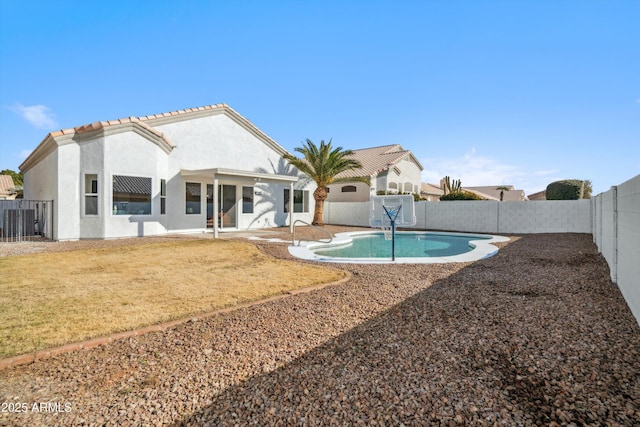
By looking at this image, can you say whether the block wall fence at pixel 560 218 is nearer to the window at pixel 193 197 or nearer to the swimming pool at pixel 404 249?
the swimming pool at pixel 404 249

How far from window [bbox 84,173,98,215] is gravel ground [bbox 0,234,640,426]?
45.0ft

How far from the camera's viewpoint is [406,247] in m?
16.2

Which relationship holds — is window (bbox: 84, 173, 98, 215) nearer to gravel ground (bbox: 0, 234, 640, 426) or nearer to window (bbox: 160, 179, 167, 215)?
window (bbox: 160, 179, 167, 215)

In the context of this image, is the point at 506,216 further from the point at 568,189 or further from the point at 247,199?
the point at 247,199

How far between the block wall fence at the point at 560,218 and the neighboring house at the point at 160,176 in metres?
9.76

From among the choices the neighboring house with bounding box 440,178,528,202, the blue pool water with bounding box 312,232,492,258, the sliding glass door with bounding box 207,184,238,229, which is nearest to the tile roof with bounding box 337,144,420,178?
the blue pool water with bounding box 312,232,492,258

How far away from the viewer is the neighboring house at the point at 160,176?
15.0m

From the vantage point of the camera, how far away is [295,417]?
279 centimetres

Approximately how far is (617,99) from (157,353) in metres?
18.9

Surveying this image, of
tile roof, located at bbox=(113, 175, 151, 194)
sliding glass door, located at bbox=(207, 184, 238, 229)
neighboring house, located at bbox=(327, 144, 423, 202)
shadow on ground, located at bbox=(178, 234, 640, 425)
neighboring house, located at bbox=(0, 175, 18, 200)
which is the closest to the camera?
shadow on ground, located at bbox=(178, 234, 640, 425)

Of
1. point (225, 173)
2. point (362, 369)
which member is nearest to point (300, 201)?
point (225, 173)

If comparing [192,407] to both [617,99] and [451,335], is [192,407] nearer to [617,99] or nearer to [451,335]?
[451,335]

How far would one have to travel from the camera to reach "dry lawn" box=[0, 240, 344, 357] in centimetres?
488

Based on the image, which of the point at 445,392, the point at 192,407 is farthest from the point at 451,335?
the point at 192,407
